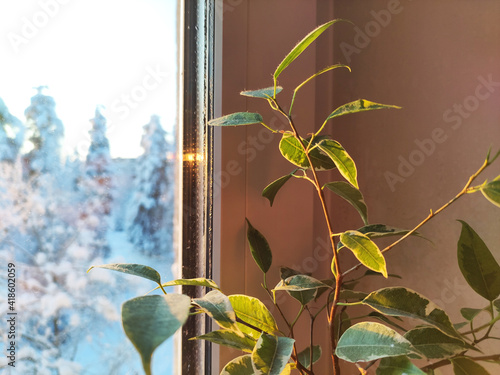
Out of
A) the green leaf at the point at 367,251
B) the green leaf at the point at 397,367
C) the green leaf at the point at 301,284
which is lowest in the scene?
the green leaf at the point at 397,367

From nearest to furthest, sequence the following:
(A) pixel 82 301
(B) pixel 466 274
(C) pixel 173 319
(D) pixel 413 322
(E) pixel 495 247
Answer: (C) pixel 173 319 → (B) pixel 466 274 → (A) pixel 82 301 → (E) pixel 495 247 → (D) pixel 413 322

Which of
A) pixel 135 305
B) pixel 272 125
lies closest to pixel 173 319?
pixel 135 305

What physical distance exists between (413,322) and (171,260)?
1.79ft

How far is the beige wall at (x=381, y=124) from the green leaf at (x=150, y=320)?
514mm

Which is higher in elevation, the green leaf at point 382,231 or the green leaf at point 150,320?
the green leaf at point 382,231

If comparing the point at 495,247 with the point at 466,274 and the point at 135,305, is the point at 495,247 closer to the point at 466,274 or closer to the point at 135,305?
the point at 466,274

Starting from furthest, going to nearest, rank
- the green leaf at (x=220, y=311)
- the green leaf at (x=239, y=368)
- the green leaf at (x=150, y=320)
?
the green leaf at (x=239, y=368)
the green leaf at (x=220, y=311)
the green leaf at (x=150, y=320)

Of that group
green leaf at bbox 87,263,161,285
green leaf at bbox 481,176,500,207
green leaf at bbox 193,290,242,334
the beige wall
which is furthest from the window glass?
green leaf at bbox 481,176,500,207

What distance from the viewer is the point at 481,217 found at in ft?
2.88
